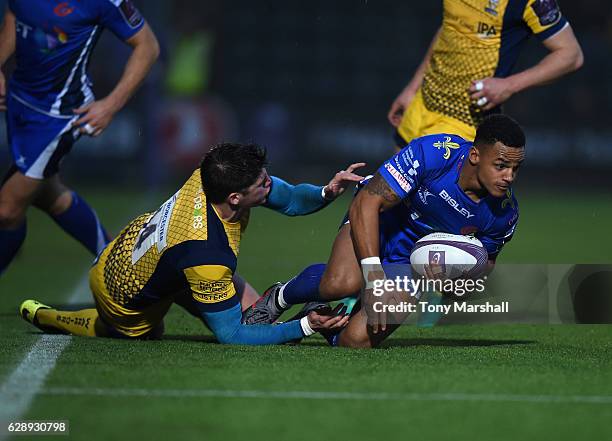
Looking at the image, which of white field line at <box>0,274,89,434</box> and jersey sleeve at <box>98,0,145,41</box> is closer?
white field line at <box>0,274,89,434</box>

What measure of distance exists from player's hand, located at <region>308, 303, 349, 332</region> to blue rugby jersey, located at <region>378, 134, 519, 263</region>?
2.05ft

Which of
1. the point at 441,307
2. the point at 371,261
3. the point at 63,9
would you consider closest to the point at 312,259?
the point at 441,307

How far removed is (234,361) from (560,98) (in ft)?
40.7

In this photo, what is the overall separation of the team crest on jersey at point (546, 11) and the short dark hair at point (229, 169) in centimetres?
205

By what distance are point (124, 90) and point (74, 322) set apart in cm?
153

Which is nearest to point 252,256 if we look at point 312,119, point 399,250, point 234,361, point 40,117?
point 40,117

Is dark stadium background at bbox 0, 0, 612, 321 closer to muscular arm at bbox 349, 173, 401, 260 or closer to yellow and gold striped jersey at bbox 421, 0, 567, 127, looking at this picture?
yellow and gold striped jersey at bbox 421, 0, 567, 127

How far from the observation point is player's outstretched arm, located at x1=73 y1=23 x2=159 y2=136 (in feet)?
22.0

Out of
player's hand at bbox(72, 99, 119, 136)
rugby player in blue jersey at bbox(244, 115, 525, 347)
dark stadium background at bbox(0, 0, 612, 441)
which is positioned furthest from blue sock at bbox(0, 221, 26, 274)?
rugby player in blue jersey at bbox(244, 115, 525, 347)

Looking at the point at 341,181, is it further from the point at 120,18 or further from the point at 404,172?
the point at 120,18

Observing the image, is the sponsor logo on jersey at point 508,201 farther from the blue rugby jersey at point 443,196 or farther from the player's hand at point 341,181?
the player's hand at point 341,181

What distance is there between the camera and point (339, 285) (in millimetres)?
5660

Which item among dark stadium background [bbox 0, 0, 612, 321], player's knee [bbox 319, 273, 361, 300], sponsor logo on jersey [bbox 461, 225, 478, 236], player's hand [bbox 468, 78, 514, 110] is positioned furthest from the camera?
dark stadium background [bbox 0, 0, 612, 321]

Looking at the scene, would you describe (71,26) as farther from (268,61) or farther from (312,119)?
(268,61)
